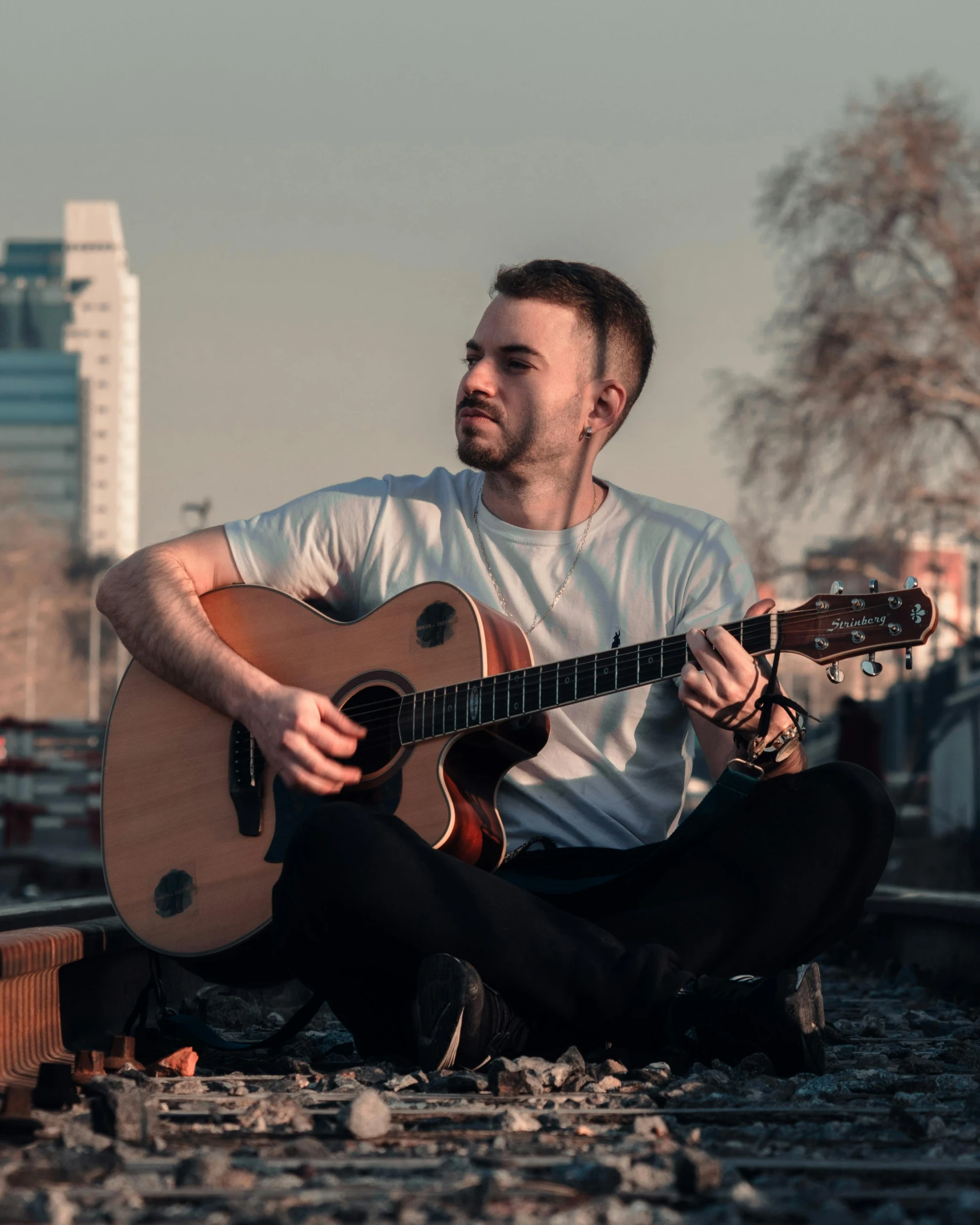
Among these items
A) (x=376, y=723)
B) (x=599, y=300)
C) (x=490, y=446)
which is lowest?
(x=376, y=723)

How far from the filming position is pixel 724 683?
343 centimetres

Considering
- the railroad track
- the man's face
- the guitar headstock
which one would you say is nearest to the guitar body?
the railroad track

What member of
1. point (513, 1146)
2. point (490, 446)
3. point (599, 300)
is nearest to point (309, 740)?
point (490, 446)

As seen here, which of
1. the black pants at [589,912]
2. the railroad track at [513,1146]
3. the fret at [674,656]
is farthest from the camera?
the fret at [674,656]

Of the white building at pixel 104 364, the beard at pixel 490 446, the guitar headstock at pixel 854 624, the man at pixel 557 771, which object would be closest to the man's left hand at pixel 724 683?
the man at pixel 557 771

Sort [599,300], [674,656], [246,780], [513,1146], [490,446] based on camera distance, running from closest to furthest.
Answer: [513,1146] < [674,656] < [246,780] < [490,446] < [599,300]

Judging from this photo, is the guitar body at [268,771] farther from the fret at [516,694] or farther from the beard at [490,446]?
the beard at [490,446]

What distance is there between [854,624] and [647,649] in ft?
1.42

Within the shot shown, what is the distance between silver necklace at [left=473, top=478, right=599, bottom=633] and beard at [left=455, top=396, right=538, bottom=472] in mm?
137

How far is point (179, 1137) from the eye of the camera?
8.11ft

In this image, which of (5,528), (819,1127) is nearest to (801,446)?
(819,1127)

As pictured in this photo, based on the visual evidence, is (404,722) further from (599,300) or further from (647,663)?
(599,300)

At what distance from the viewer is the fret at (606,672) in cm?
361

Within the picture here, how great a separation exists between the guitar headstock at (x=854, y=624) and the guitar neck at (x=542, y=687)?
24 cm
